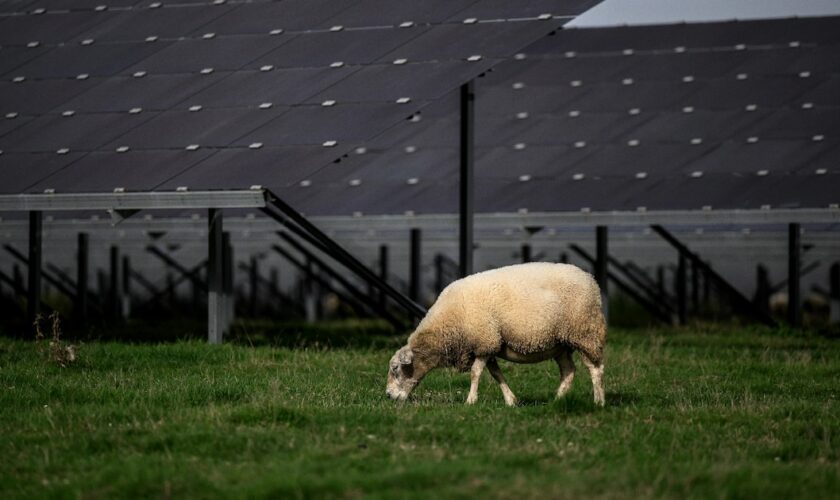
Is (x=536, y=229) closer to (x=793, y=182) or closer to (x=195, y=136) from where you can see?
(x=793, y=182)

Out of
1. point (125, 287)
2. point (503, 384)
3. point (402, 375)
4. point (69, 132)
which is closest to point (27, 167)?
point (69, 132)

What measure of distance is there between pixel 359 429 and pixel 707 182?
13267 millimetres

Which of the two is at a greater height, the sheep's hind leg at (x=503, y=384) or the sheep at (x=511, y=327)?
the sheep at (x=511, y=327)

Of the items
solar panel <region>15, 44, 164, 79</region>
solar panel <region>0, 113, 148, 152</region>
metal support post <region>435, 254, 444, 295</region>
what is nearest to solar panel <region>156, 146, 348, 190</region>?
solar panel <region>0, 113, 148, 152</region>

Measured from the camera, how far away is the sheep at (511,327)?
37.2 feet

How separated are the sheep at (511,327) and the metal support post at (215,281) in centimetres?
506

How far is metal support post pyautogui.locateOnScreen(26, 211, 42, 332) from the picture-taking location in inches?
726

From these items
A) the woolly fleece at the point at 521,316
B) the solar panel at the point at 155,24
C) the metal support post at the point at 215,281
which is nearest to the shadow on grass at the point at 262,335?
the metal support post at the point at 215,281

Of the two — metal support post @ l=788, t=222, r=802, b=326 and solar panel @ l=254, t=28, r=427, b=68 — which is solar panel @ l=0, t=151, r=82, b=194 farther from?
metal support post @ l=788, t=222, r=802, b=326

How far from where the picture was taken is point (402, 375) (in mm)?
12055

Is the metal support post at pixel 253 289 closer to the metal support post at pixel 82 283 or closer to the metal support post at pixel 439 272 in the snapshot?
the metal support post at pixel 439 272

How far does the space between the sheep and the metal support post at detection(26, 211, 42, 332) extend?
794 centimetres

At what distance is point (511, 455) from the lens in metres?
9.06

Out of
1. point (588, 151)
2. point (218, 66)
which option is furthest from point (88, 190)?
point (588, 151)
